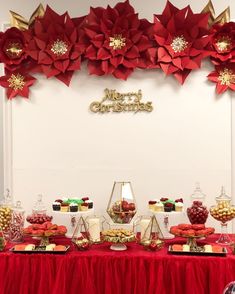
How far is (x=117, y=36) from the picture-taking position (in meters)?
2.95

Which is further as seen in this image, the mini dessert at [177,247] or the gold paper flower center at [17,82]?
the gold paper flower center at [17,82]

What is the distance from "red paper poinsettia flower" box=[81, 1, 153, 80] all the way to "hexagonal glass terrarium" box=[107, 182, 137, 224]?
80 centimetres

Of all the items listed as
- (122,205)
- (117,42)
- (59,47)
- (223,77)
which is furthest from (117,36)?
(122,205)

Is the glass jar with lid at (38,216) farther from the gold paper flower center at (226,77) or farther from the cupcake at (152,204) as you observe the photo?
the gold paper flower center at (226,77)

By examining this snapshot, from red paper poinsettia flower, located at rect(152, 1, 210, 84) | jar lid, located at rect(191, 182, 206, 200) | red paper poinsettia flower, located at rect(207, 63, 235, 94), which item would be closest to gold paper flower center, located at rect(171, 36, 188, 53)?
red paper poinsettia flower, located at rect(152, 1, 210, 84)

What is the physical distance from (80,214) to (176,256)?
70cm

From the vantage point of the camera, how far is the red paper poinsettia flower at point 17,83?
10.1 ft

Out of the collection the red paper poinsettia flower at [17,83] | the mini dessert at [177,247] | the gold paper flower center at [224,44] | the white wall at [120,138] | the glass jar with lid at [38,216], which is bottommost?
the mini dessert at [177,247]

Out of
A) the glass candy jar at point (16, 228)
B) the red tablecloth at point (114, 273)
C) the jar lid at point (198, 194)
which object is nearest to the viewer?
the red tablecloth at point (114, 273)

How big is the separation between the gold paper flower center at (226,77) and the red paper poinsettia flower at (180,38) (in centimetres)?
17

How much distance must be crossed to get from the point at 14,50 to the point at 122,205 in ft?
4.29

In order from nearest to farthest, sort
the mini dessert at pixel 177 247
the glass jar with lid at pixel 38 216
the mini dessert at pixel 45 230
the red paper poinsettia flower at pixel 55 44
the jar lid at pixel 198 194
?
1. the mini dessert at pixel 177 247
2. the mini dessert at pixel 45 230
3. the glass jar with lid at pixel 38 216
4. the jar lid at pixel 198 194
5. the red paper poinsettia flower at pixel 55 44

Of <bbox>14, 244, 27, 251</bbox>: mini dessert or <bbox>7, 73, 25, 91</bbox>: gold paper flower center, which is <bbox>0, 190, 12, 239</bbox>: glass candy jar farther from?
<bbox>7, 73, 25, 91</bbox>: gold paper flower center

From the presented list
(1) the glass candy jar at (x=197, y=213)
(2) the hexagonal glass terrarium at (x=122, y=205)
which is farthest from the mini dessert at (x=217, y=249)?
(2) the hexagonal glass terrarium at (x=122, y=205)
